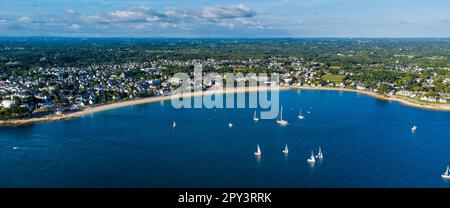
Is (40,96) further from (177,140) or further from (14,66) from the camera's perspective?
(14,66)

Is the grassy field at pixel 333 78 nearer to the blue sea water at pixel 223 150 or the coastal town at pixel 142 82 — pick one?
the coastal town at pixel 142 82

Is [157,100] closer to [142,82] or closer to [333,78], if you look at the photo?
[142,82]

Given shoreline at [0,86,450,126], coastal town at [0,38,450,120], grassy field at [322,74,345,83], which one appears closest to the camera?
shoreline at [0,86,450,126]

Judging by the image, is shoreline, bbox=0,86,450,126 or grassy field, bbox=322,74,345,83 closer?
shoreline, bbox=0,86,450,126

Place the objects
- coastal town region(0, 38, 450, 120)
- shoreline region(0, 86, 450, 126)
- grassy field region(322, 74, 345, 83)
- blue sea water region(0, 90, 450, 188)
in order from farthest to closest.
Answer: grassy field region(322, 74, 345, 83) → coastal town region(0, 38, 450, 120) → shoreline region(0, 86, 450, 126) → blue sea water region(0, 90, 450, 188)

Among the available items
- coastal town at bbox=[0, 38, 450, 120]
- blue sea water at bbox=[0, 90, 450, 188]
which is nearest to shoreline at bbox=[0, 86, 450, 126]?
coastal town at bbox=[0, 38, 450, 120]

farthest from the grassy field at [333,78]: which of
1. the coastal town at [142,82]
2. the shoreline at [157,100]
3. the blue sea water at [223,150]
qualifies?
the blue sea water at [223,150]

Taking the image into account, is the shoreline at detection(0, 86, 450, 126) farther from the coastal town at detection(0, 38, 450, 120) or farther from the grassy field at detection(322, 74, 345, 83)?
the grassy field at detection(322, 74, 345, 83)
